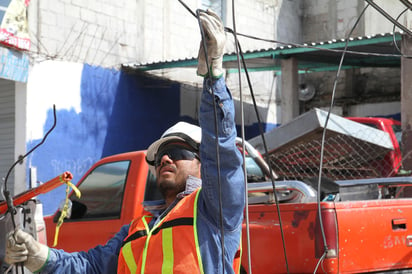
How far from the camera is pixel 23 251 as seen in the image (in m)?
2.33

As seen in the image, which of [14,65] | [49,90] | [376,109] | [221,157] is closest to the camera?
[221,157]

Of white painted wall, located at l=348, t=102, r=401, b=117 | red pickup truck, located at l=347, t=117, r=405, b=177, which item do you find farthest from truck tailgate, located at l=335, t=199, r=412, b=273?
white painted wall, located at l=348, t=102, r=401, b=117

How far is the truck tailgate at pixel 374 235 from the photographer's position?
12.8 feet

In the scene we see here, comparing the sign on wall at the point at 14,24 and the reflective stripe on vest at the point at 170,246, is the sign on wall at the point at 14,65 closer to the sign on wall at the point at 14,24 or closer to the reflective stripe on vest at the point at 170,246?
the sign on wall at the point at 14,24

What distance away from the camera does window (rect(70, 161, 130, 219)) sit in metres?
5.45

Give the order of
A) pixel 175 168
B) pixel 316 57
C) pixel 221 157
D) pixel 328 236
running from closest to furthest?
pixel 221 157
pixel 175 168
pixel 328 236
pixel 316 57

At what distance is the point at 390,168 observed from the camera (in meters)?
8.01

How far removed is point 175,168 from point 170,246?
1.32 ft

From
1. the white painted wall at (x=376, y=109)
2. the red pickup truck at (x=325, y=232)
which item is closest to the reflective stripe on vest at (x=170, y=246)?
the red pickup truck at (x=325, y=232)

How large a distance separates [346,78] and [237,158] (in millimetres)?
14566

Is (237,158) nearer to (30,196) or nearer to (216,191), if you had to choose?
(216,191)

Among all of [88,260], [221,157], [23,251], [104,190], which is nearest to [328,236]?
[88,260]

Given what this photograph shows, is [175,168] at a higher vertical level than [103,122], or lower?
lower

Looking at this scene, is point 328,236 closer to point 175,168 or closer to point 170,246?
point 175,168
